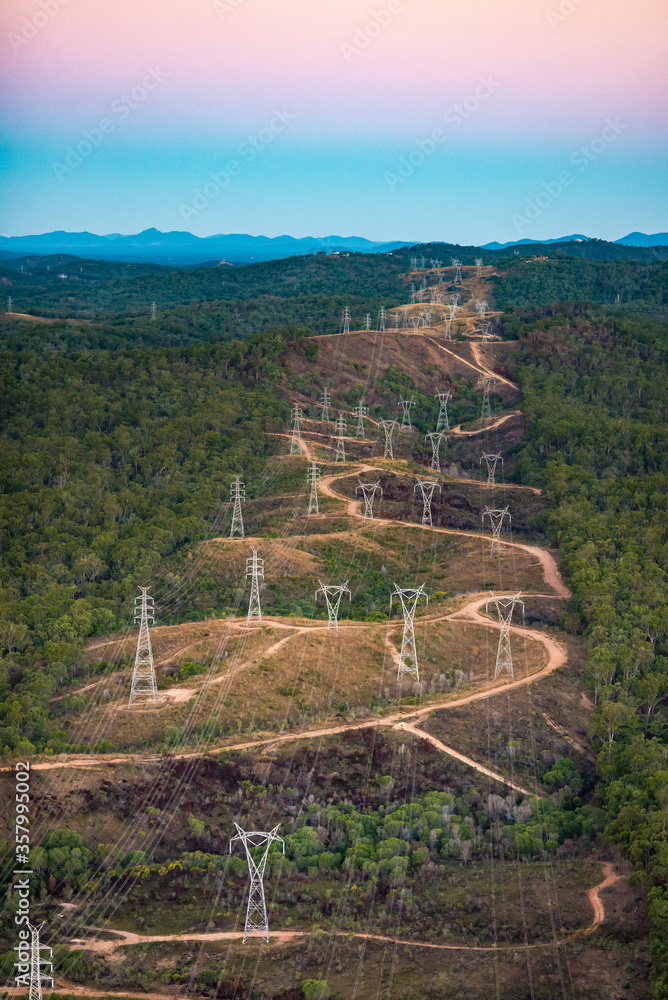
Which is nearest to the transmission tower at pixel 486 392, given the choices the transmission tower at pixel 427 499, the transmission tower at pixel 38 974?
the transmission tower at pixel 427 499

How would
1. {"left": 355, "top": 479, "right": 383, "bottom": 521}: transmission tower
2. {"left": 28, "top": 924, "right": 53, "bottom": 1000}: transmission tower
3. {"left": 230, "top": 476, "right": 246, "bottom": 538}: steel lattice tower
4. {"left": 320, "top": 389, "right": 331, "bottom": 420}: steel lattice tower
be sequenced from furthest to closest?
{"left": 320, "top": 389, "right": 331, "bottom": 420}: steel lattice tower → {"left": 355, "top": 479, "right": 383, "bottom": 521}: transmission tower → {"left": 230, "top": 476, "right": 246, "bottom": 538}: steel lattice tower → {"left": 28, "top": 924, "right": 53, "bottom": 1000}: transmission tower

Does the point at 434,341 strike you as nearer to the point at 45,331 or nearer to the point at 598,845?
the point at 45,331

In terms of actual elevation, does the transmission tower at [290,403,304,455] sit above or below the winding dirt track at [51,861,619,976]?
above

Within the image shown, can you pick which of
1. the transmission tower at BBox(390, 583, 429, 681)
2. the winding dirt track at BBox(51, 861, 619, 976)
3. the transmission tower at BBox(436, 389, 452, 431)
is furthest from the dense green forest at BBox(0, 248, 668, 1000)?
the transmission tower at BBox(390, 583, 429, 681)

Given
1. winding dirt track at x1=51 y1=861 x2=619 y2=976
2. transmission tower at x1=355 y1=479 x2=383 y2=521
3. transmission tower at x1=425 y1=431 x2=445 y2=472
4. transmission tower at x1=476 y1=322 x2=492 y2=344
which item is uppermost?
transmission tower at x1=476 y1=322 x2=492 y2=344

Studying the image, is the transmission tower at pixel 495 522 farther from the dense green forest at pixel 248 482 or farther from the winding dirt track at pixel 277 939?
the winding dirt track at pixel 277 939

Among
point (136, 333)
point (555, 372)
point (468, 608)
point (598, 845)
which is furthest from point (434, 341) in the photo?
point (598, 845)

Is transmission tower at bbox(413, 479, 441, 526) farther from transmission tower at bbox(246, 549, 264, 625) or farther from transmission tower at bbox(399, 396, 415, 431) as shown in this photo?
A: transmission tower at bbox(399, 396, 415, 431)

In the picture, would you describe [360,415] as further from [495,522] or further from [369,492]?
[495,522]
